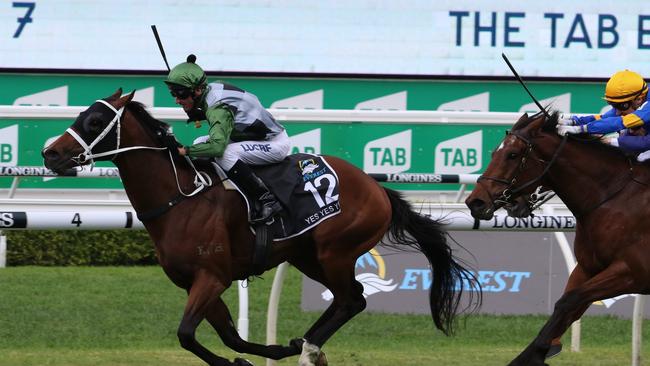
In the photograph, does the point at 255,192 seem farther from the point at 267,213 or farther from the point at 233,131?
the point at 233,131

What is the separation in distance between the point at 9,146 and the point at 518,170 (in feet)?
15.0

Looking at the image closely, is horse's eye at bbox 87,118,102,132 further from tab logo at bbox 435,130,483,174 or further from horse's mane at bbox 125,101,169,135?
tab logo at bbox 435,130,483,174

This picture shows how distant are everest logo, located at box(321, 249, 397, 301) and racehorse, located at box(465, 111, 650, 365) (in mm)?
2662

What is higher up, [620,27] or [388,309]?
[620,27]

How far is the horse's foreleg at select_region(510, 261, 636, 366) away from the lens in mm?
5641

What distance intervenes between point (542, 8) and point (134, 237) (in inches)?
240

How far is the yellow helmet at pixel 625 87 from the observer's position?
19.9ft

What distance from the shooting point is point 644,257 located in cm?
586

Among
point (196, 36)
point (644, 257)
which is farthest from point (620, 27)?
point (644, 257)

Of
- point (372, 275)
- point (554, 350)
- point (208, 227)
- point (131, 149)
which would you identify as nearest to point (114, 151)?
point (131, 149)

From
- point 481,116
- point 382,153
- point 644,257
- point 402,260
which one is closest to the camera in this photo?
point 644,257

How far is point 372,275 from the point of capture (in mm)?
8656

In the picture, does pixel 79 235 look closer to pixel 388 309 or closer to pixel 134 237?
pixel 134 237

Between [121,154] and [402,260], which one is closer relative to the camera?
[121,154]
